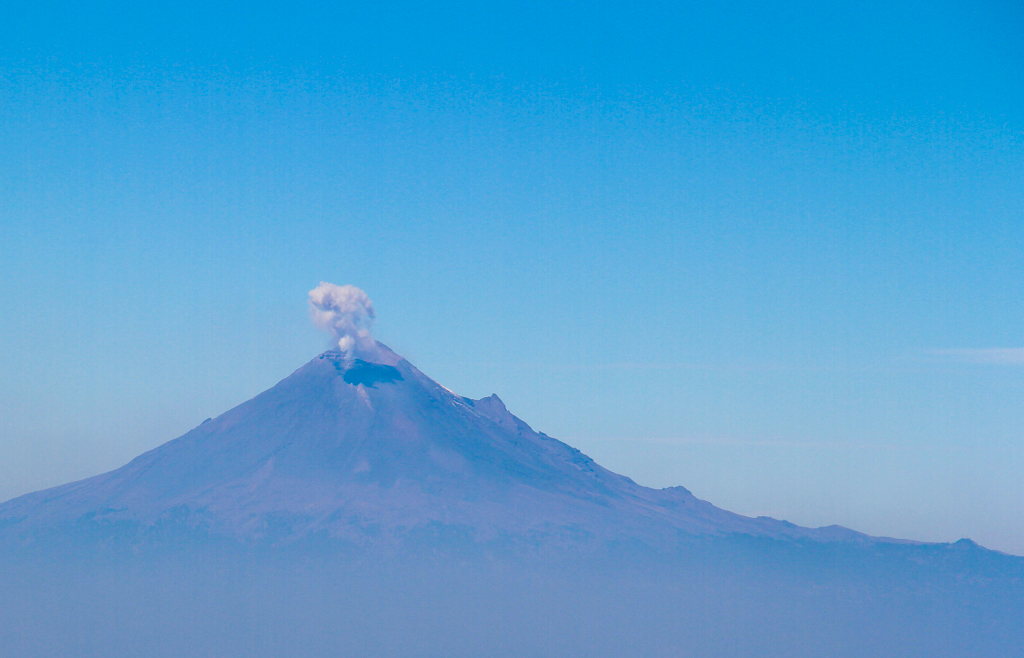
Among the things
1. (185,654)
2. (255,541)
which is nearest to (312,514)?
(255,541)

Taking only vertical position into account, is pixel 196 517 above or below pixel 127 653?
above

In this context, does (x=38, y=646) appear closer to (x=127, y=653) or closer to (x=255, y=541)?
(x=127, y=653)

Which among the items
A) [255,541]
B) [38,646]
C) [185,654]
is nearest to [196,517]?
[255,541]

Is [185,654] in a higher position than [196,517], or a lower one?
lower

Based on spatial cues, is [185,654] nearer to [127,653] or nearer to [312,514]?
[127,653]

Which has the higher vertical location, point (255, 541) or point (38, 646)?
point (255, 541)

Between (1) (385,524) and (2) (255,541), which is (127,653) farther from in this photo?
(1) (385,524)

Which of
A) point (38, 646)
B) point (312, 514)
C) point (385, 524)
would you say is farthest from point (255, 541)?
point (38, 646)
